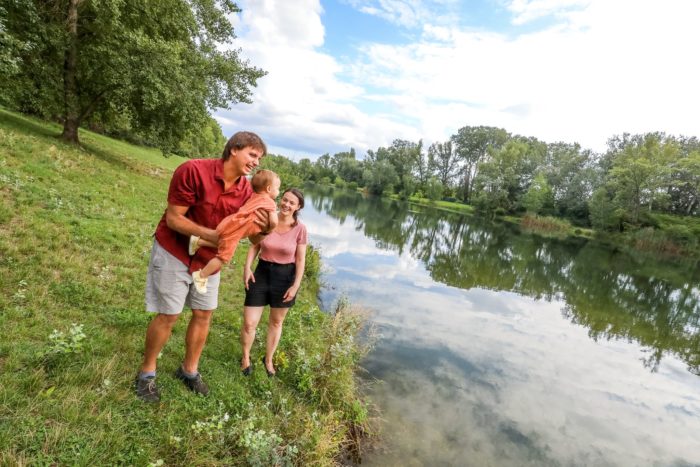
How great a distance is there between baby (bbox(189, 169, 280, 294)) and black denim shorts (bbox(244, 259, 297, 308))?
1264 millimetres

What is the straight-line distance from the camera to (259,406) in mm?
3863

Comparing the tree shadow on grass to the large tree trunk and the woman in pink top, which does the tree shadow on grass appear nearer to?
the large tree trunk

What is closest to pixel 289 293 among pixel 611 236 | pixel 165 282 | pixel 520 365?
pixel 165 282

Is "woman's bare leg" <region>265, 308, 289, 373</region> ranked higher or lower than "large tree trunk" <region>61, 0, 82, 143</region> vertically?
lower

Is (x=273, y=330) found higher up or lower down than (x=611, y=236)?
lower down

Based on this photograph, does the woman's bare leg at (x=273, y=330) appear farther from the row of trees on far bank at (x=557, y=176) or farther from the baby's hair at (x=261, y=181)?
the row of trees on far bank at (x=557, y=176)

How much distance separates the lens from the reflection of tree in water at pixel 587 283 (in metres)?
11.7

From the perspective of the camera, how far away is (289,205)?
422cm

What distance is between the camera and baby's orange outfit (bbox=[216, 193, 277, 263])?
280 centimetres

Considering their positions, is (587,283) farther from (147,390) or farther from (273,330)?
(147,390)

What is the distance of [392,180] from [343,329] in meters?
79.8

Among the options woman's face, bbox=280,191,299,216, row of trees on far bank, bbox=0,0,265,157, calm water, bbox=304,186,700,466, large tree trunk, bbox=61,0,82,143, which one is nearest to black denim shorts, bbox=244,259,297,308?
woman's face, bbox=280,191,299,216

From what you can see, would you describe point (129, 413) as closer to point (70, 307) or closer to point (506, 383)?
point (70, 307)

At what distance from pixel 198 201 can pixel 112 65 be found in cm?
1444
